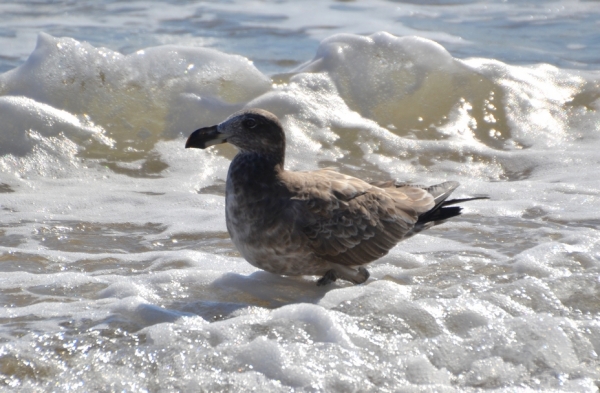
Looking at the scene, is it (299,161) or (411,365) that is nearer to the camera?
(411,365)

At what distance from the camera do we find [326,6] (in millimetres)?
13984

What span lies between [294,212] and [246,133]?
0.58m

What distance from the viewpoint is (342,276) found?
5047 mm

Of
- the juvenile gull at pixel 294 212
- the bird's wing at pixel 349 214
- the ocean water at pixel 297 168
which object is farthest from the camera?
the bird's wing at pixel 349 214

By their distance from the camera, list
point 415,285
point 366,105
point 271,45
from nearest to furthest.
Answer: point 415,285, point 366,105, point 271,45

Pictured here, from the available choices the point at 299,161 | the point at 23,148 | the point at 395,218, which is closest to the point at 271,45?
the point at 299,161

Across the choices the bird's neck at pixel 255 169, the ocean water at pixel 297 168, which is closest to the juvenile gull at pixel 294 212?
the bird's neck at pixel 255 169

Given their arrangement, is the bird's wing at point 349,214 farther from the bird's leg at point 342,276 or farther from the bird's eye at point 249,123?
the bird's eye at point 249,123

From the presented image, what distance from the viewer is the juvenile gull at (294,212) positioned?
472 centimetres

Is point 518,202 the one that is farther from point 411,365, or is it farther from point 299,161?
point 411,365

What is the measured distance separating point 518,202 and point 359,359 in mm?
3352

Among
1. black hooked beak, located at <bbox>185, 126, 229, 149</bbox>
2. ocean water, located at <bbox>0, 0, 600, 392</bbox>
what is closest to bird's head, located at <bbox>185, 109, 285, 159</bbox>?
black hooked beak, located at <bbox>185, 126, 229, 149</bbox>

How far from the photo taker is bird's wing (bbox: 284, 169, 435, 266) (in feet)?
15.9

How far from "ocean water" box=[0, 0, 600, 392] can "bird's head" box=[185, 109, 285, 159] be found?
0.76 meters
